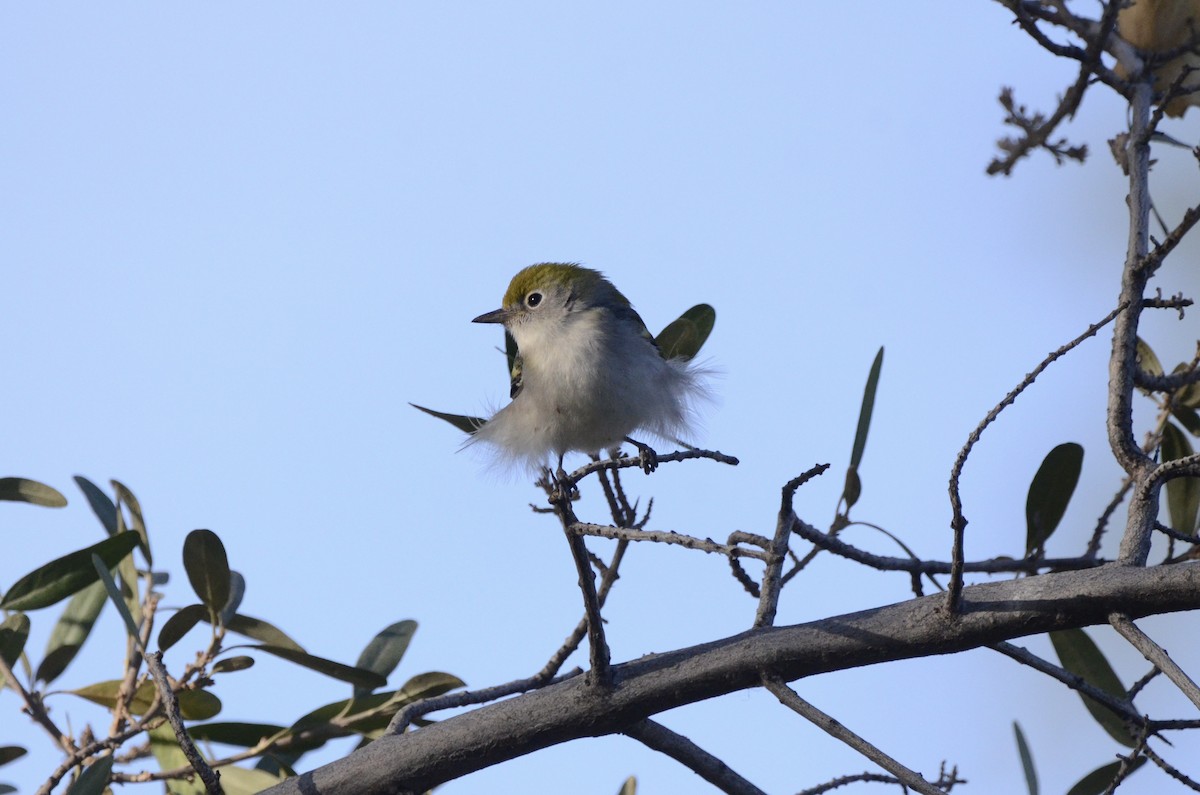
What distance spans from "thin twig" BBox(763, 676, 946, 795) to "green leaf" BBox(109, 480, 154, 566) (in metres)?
2.01

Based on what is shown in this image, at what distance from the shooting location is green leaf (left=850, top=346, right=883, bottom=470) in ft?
12.0

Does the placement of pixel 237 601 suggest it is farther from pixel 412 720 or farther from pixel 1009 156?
pixel 1009 156

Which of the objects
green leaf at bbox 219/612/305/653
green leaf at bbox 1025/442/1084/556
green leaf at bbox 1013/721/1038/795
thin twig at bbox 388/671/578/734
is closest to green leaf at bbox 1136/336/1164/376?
green leaf at bbox 1025/442/1084/556

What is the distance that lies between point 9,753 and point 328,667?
917mm

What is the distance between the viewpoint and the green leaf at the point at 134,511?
346 centimetres

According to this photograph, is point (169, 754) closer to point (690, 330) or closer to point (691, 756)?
point (691, 756)

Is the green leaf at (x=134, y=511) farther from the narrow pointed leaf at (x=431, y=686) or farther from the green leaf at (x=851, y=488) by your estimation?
the green leaf at (x=851, y=488)

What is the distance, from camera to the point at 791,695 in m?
2.34

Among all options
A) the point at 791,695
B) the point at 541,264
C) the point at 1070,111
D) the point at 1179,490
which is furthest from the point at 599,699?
the point at 541,264

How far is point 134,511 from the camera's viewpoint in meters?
3.49

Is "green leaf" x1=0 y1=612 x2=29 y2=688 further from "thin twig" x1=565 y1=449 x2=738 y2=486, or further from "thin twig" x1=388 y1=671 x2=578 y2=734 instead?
"thin twig" x1=565 y1=449 x2=738 y2=486

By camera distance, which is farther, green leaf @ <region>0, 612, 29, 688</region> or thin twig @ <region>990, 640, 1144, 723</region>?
green leaf @ <region>0, 612, 29, 688</region>

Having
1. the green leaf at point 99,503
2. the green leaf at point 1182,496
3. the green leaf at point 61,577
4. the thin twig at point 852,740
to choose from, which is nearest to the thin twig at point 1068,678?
the thin twig at point 852,740

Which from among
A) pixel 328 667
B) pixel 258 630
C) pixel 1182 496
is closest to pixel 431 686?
pixel 328 667
